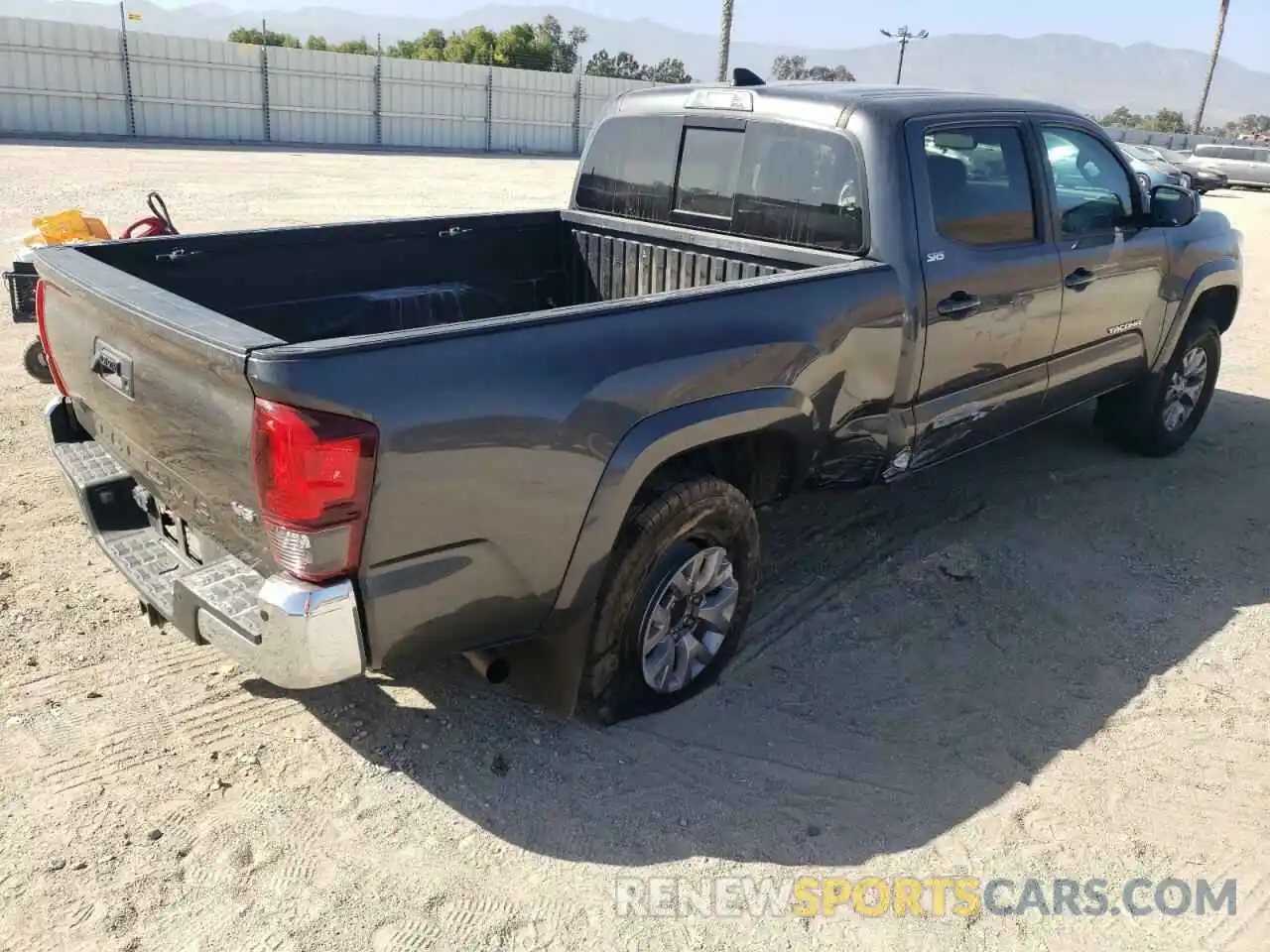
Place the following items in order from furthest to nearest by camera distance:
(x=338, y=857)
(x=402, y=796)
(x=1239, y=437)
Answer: (x=1239, y=437), (x=402, y=796), (x=338, y=857)

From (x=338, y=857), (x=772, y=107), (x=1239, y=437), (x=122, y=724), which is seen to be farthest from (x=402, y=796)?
(x=1239, y=437)

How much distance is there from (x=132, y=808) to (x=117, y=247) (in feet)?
6.34

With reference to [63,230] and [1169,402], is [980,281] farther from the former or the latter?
[63,230]

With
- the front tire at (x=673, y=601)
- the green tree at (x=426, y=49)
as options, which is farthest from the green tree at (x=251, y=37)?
the front tire at (x=673, y=601)

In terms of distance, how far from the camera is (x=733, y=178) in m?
4.47

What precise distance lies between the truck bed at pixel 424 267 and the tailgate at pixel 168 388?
472 mm

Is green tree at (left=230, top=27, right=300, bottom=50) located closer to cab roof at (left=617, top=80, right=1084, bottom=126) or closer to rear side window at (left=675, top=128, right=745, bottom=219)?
cab roof at (left=617, top=80, right=1084, bottom=126)

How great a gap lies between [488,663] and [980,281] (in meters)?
2.51

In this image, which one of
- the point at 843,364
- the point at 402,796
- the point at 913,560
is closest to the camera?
the point at 402,796

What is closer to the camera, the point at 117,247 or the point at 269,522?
the point at 269,522

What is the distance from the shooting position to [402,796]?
3.19 metres

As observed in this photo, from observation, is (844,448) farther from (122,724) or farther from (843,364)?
(122,724)

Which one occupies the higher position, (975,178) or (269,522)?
(975,178)

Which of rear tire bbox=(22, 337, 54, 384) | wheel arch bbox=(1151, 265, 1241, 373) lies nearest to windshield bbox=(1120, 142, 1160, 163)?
wheel arch bbox=(1151, 265, 1241, 373)
